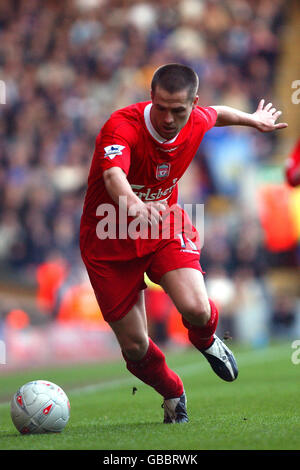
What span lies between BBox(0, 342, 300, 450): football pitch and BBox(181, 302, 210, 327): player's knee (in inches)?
24.5

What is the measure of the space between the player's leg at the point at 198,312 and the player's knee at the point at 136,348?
303mm

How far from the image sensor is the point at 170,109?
501cm

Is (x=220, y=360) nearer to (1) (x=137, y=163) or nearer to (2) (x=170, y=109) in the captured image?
(1) (x=137, y=163)

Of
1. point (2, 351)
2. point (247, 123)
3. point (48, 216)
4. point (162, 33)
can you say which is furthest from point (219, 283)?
point (247, 123)

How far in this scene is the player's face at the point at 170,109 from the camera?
16.3 feet

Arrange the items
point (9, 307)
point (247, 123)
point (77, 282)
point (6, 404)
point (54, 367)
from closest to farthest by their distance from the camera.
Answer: point (247, 123) < point (6, 404) < point (54, 367) < point (9, 307) < point (77, 282)

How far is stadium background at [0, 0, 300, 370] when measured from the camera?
14.6m

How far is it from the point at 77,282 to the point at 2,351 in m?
2.94

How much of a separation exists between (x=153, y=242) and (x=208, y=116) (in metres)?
0.94

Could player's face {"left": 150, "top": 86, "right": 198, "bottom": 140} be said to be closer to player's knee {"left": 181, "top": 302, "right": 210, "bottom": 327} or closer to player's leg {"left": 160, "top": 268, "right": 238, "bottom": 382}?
player's leg {"left": 160, "top": 268, "right": 238, "bottom": 382}

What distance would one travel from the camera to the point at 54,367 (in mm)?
11797

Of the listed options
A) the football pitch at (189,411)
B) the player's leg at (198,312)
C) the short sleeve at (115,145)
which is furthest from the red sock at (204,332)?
the short sleeve at (115,145)

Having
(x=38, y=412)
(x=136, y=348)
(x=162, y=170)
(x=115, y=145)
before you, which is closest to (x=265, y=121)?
(x=162, y=170)

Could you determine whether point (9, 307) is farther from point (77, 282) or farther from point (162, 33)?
point (162, 33)
